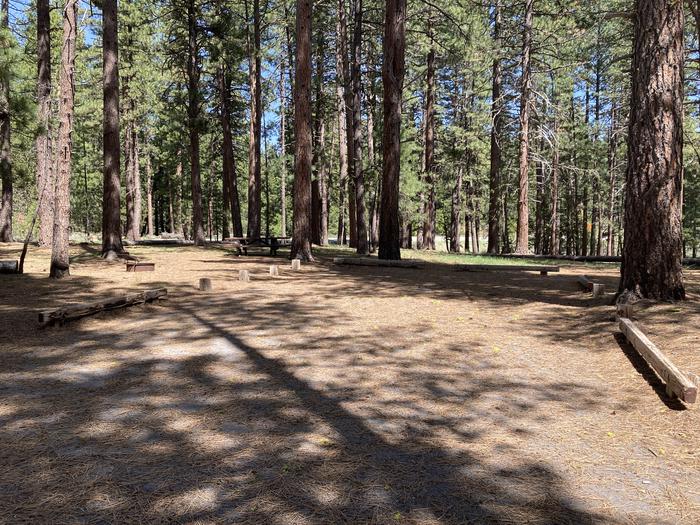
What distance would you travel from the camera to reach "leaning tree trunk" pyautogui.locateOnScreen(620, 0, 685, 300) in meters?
7.00

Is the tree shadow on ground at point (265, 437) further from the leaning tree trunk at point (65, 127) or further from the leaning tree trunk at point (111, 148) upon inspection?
the leaning tree trunk at point (111, 148)

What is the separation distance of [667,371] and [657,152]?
405 cm

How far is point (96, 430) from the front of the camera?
3547 mm

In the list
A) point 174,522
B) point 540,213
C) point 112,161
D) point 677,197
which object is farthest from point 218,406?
point 540,213

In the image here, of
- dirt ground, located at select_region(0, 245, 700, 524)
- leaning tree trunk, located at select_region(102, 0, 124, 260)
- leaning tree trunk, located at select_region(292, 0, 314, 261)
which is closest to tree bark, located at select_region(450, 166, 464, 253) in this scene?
leaning tree trunk, located at select_region(292, 0, 314, 261)

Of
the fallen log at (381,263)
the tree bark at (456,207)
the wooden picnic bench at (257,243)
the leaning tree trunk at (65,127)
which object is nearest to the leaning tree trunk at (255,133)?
the wooden picnic bench at (257,243)

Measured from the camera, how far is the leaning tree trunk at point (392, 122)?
1462 cm

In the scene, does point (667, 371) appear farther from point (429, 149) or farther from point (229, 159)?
point (229, 159)

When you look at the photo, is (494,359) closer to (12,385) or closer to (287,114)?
(12,385)

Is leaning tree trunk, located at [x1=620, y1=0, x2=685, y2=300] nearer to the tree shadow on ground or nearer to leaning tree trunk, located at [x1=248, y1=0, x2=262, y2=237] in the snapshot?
the tree shadow on ground

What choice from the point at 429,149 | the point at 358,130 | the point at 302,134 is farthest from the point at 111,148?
the point at 429,149

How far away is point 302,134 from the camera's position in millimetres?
14859

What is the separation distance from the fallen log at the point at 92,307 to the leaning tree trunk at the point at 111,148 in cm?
751

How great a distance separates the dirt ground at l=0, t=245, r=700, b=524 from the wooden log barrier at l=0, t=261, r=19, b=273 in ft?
14.2
